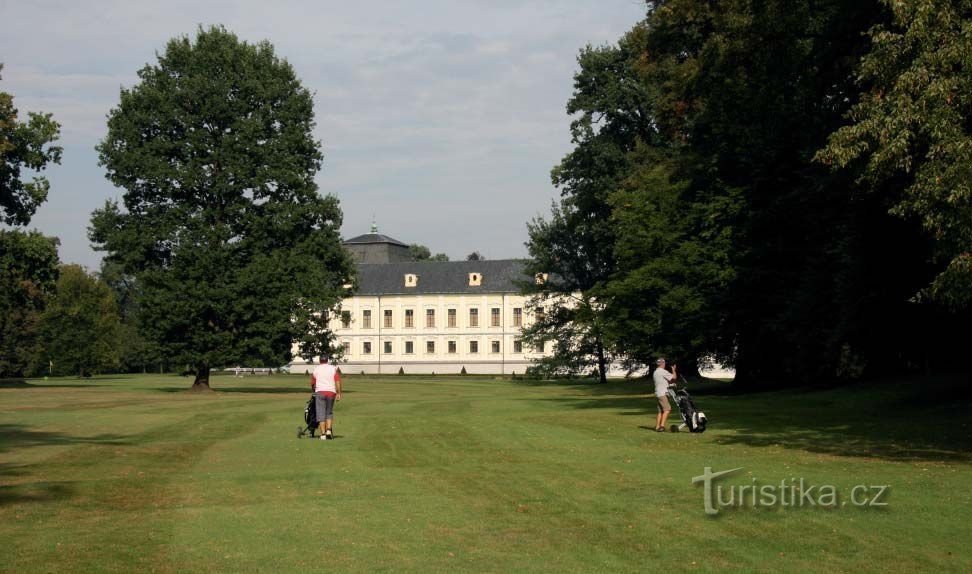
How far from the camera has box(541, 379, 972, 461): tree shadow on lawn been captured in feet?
73.4

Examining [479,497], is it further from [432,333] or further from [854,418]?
[432,333]

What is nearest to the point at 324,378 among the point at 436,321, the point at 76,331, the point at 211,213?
the point at 211,213

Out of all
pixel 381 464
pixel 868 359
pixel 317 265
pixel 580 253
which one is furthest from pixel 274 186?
pixel 381 464

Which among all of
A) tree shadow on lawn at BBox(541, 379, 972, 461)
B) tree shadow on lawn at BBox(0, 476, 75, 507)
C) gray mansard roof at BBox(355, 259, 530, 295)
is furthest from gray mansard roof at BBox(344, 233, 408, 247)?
tree shadow on lawn at BBox(0, 476, 75, 507)

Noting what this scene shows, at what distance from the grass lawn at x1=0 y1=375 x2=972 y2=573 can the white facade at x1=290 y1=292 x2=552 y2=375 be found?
342ft

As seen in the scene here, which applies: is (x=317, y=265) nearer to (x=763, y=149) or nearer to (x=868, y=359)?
(x=763, y=149)

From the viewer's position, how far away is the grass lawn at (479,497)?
11109mm

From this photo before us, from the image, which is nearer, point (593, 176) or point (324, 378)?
point (324, 378)

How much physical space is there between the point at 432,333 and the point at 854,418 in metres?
108

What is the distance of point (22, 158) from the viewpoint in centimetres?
6197

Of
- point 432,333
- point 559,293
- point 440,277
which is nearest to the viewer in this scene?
point 559,293

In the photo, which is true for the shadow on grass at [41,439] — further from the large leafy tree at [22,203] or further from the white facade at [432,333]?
the white facade at [432,333]

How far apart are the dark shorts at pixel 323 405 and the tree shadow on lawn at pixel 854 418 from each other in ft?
30.5

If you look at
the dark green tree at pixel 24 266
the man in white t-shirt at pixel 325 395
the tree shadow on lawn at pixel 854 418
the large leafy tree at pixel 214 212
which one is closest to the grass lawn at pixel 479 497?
the tree shadow on lawn at pixel 854 418
